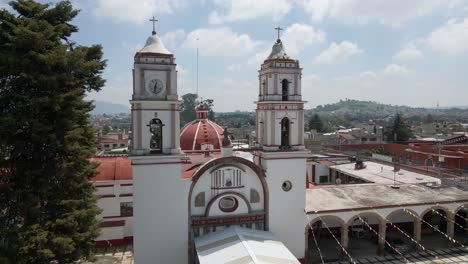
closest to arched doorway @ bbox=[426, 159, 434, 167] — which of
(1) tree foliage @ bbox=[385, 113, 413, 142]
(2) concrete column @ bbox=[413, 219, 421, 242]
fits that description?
(2) concrete column @ bbox=[413, 219, 421, 242]

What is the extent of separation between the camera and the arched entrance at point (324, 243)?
17.5 meters

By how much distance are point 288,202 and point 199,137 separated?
7.31 meters

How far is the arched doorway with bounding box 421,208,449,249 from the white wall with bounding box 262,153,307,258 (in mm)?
7682

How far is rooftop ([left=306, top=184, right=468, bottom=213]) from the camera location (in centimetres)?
1795

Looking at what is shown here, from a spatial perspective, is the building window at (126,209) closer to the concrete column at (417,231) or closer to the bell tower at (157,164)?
the bell tower at (157,164)

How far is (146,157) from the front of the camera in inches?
573

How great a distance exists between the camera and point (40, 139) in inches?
446

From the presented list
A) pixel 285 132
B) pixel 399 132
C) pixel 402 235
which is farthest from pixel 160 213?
pixel 399 132

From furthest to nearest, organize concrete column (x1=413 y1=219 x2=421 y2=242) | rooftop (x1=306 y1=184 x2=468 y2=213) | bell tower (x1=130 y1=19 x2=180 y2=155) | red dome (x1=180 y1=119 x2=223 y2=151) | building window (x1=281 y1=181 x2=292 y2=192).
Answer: red dome (x1=180 y1=119 x2=223 y2=151) → concrete column (x1=413 y1=219 x2=421 y2=242) → rooftop (x1=306 y1=184 x2=468 y2=213) → building window (x1=281 y1=181 x2=292 y2=192) → bell tower (x1=130 y1=19 x2=180 y2=155)

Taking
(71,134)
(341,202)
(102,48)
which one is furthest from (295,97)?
(71,134)

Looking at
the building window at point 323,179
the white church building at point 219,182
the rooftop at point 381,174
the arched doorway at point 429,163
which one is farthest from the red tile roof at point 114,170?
the arched doorway at point 429,163

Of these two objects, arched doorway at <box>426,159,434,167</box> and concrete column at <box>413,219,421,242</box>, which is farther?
arched doorway at <box>426,159,434,167</box>

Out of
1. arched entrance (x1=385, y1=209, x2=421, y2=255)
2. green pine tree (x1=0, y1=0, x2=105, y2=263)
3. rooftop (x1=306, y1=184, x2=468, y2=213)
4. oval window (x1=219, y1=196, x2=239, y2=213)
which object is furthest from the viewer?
arched entrance (x1=385, y1=209, x2=421, y2=255)

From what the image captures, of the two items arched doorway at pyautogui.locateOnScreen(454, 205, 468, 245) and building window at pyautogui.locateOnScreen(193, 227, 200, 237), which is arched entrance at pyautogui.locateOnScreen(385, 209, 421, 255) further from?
building window at pyautogui.locateOnScreen(193, 227, 200, 237)
